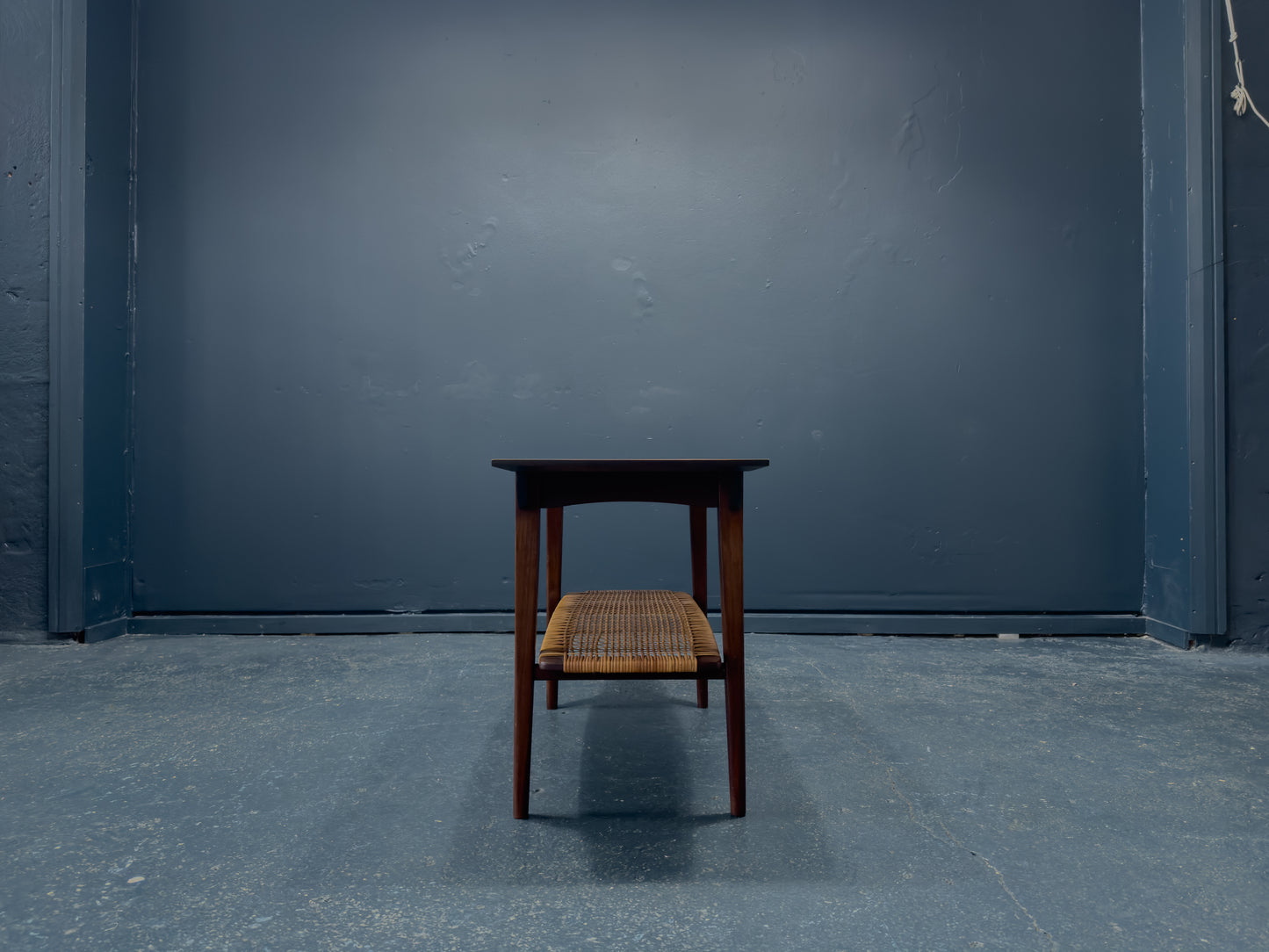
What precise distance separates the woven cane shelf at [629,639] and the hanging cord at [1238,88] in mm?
2766

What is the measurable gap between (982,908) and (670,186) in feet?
8.28

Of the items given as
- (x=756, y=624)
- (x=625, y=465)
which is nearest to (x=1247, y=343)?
(x=756, y=624)

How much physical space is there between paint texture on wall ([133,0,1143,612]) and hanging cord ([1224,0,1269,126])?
1.00ft

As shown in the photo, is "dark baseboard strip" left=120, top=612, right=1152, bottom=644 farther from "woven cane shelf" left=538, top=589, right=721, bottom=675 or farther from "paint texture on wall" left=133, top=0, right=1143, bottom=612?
"woven cane shelf" left=538, top=589, right=721, bottom=675

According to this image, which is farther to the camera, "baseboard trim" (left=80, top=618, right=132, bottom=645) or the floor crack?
"baseboard trim" (left=80, top=618, right=132, bottom=645)

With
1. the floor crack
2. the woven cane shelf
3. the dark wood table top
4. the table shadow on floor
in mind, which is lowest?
the table shadow on floor

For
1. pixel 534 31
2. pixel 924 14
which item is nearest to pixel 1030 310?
pixel 924 14

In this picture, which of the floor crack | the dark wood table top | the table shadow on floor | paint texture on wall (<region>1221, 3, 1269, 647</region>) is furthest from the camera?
paint texture on wall (<region>1221, 3, 1269, 647</region>)

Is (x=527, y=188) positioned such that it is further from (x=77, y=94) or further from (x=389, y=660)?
(x=389, y=660)

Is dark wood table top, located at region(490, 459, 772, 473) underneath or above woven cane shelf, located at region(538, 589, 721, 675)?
above

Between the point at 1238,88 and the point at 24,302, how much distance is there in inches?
180

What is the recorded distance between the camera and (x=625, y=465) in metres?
1.18

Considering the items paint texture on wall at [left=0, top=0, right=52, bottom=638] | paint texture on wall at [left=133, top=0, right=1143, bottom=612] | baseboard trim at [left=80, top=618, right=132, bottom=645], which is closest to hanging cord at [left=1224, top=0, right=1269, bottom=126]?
paint texture on wall at [left=133, top=0, right=1143, bottom=612]

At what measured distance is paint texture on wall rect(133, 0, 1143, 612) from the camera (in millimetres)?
2631
